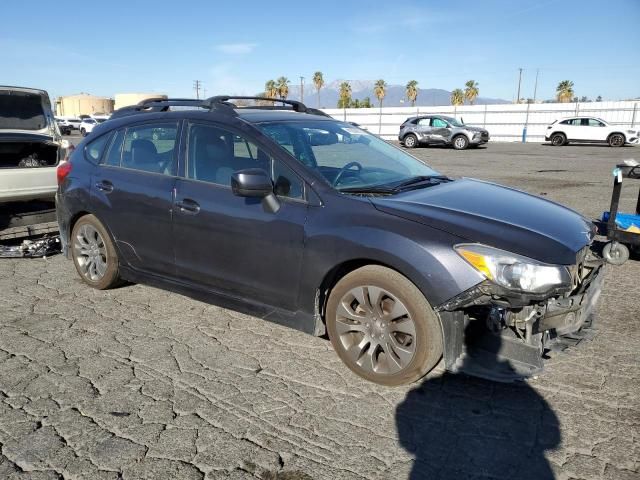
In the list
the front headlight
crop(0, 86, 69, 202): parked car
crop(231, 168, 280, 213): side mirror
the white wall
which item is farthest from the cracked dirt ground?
the white wall

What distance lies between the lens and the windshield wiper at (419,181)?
153 inches

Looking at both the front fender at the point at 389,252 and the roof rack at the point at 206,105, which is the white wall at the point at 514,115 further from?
the front fender at the point at 389,252

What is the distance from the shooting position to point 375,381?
11.0 feet

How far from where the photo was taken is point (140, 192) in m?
4.47

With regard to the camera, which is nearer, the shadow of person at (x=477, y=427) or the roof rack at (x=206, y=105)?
the shadow of person at (x=477, y=427)

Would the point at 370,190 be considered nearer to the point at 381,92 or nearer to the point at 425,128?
the point at 425,128

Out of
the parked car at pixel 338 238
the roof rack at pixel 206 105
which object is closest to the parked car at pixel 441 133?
the roof rack at pixel 206 105

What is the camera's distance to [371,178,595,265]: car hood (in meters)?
3.05

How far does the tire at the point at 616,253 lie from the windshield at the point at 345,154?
2824mm

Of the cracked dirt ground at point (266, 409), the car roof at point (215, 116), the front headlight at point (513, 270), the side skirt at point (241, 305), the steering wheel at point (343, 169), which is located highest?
the car roof at point (215, 116)

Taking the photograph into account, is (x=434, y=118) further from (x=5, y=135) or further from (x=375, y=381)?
(x=375, y=381)

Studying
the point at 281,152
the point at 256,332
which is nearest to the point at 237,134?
the point at 281,152

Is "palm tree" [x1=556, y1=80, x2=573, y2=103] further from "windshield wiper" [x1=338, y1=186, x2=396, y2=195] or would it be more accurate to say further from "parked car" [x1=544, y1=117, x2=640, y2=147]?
"windshield wiper" [x1=338, y1=186, x2=396, y2=195]

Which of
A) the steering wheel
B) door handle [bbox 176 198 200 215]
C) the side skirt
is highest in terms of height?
the steering wheel
